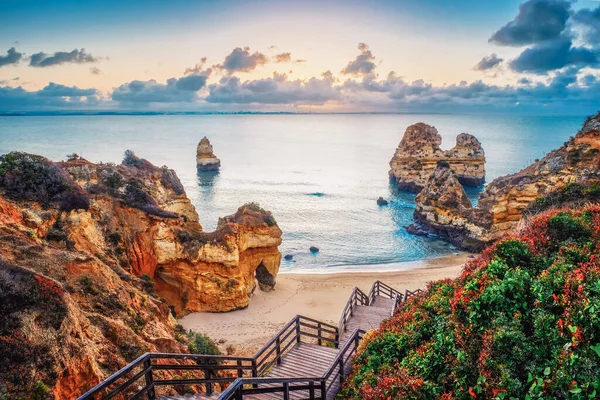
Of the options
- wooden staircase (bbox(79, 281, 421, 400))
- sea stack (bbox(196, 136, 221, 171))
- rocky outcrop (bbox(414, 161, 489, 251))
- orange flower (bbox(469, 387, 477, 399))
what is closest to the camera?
orange flower (bbox(469, 387, 477, 399))

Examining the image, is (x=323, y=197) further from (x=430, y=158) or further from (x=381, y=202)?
(x=430, y=158)

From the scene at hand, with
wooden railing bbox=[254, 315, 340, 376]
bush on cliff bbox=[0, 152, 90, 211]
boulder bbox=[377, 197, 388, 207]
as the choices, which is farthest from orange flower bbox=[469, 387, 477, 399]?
boulder bbox=[377, 197, 388, 207]

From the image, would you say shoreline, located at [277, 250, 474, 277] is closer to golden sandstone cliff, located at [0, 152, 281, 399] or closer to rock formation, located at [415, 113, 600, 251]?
rock formation, located at [415, 113, 600, 251]

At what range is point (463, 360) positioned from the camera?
303 inches

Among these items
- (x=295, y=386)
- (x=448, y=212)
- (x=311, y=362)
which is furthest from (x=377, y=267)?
(x=295, y=386)

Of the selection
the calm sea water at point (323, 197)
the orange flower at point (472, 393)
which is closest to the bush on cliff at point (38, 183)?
the orange flower at point (472, 393)

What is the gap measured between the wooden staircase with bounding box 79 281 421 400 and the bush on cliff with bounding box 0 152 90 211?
10.0 metres

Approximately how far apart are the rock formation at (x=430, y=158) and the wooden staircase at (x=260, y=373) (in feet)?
210

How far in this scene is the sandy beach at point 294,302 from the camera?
2323cm

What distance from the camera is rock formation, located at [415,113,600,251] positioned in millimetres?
33250

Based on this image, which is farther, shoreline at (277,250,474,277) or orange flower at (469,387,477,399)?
shoreline at (277,250,474,277)

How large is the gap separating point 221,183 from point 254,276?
6051 centimetres

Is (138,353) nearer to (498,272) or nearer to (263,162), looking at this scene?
(498,272)

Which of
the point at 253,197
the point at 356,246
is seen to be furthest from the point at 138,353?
the point at 253,197
